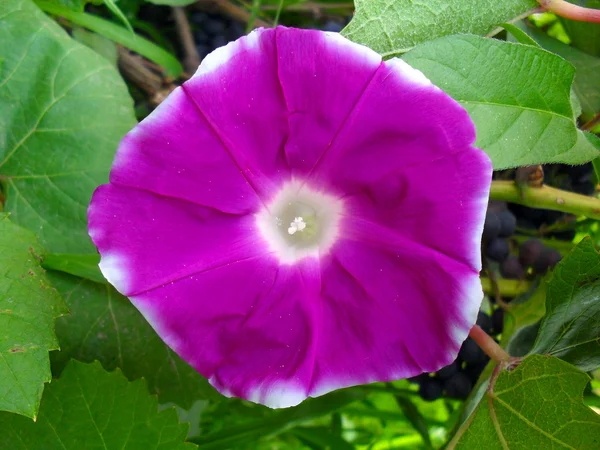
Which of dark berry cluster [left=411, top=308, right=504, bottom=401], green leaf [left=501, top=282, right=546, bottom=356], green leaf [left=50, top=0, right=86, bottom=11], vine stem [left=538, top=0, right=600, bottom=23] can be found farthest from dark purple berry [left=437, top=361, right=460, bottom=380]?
green leaf [left=50, top=0, right=86, bottom=11]

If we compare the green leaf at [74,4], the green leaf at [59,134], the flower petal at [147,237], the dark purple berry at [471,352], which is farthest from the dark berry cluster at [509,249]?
the green leaf at [74,4]

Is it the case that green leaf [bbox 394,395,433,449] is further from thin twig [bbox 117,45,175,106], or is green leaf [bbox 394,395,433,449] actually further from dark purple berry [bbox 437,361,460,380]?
thin twig [bbox 117,45,175,106]

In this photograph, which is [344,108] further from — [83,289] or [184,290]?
[83,289]

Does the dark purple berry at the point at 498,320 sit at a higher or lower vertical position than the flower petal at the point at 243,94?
lower

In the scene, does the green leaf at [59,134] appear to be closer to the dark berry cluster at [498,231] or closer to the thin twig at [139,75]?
the thin twig at [139,75]

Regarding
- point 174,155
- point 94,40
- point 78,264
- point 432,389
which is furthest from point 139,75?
point 432,389

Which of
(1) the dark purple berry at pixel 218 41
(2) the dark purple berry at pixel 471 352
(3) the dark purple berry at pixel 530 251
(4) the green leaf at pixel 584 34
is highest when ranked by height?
(4) the green leaf at pixel 584 34
